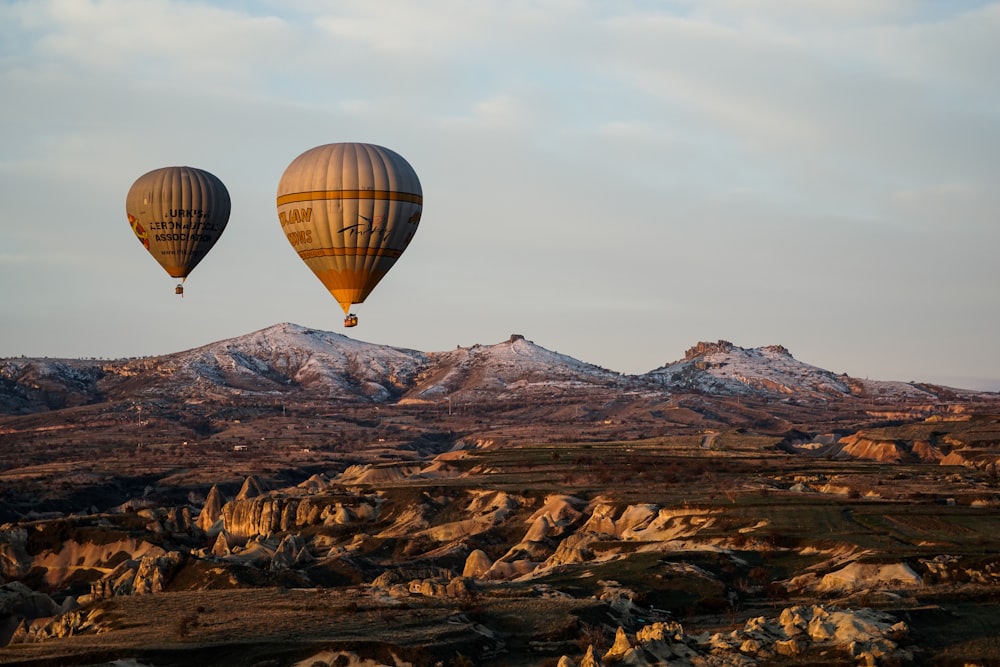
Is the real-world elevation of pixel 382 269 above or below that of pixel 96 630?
above

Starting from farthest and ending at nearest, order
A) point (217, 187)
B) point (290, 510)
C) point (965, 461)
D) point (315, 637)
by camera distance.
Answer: point (965, 461) → point (290, 510) → point (217, 187) → point (315, 637)

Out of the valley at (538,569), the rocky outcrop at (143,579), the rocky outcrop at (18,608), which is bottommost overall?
the rocky outcrop at (18,608)

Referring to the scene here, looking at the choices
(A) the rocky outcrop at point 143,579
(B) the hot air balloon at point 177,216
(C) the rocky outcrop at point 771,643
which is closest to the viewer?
(C) the rocky outcrop at point 771,643

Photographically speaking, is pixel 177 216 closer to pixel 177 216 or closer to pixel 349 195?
pixel 177 216

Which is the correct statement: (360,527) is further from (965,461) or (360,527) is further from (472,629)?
(965,461)

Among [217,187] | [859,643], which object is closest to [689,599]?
[859,643]

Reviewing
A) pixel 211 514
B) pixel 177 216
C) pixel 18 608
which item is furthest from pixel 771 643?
pixel 211 514

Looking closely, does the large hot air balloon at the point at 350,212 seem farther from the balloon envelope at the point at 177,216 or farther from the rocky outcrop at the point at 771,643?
the rocky outcrop at the point at 771,643

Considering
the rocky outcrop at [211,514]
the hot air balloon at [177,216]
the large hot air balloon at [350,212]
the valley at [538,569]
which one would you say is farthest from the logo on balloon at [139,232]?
the rocky outcrop at [211,514]
